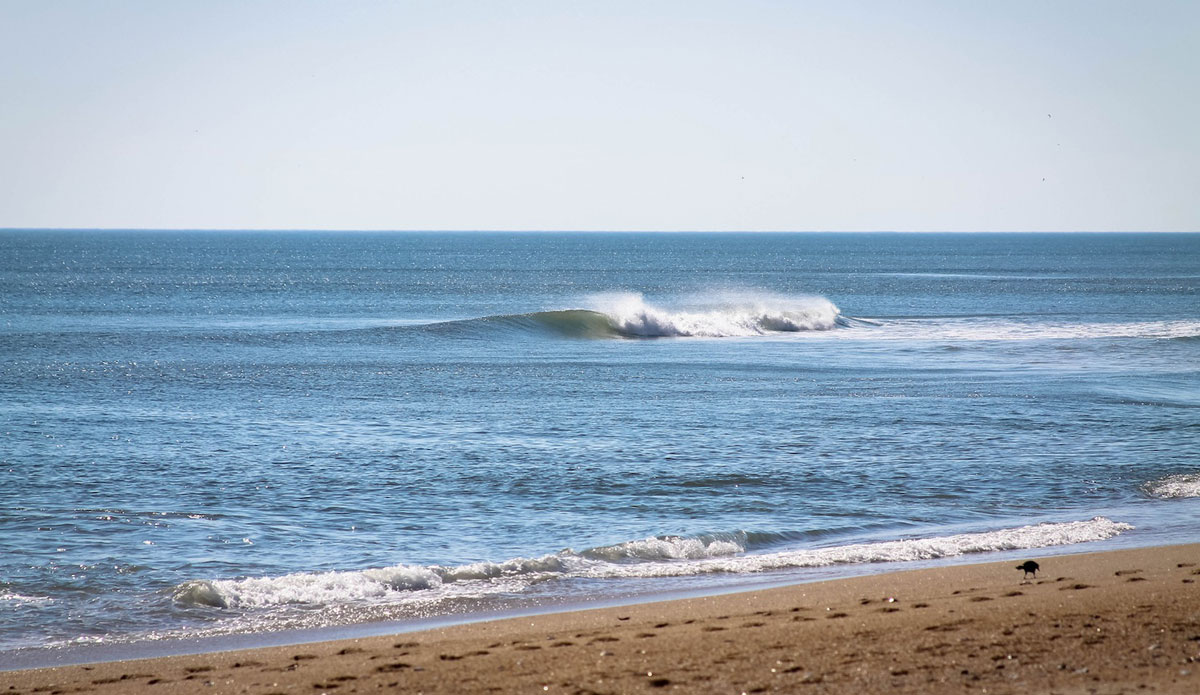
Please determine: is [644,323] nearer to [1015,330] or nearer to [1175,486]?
[1015,330]

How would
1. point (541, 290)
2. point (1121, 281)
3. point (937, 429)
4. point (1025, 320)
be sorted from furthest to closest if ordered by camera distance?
point (1121, 281), point (541, 290), point (1025, 320), point (937, 429)

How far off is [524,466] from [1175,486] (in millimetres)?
10982

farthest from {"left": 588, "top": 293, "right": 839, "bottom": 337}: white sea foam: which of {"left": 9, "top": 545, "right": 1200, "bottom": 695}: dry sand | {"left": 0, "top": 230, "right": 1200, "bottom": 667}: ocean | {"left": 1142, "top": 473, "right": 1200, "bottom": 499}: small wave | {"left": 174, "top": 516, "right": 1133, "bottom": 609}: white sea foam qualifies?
{"left": 9, "top": 545, "right": 1200, "bottom": 695}: dry sand

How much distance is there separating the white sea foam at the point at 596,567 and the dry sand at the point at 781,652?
200cm

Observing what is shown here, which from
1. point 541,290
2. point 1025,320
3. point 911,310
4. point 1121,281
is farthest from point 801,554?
point 1121,281

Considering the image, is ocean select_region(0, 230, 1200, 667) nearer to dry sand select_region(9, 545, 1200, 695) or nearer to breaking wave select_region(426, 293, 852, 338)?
breaking wave select_region(426, 293, 852, 338)

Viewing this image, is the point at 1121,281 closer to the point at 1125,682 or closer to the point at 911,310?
the point at 911,310

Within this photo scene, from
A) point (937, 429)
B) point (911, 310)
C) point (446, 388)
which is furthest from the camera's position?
point (911, 310)

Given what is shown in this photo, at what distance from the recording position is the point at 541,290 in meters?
89.2

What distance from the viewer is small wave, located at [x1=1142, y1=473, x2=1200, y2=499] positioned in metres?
17.3

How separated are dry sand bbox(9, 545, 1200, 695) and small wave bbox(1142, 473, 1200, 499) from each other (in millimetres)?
7167

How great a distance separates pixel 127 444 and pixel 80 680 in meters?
13.3

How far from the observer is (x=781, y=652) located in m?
8.39

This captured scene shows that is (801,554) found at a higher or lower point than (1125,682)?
lower
